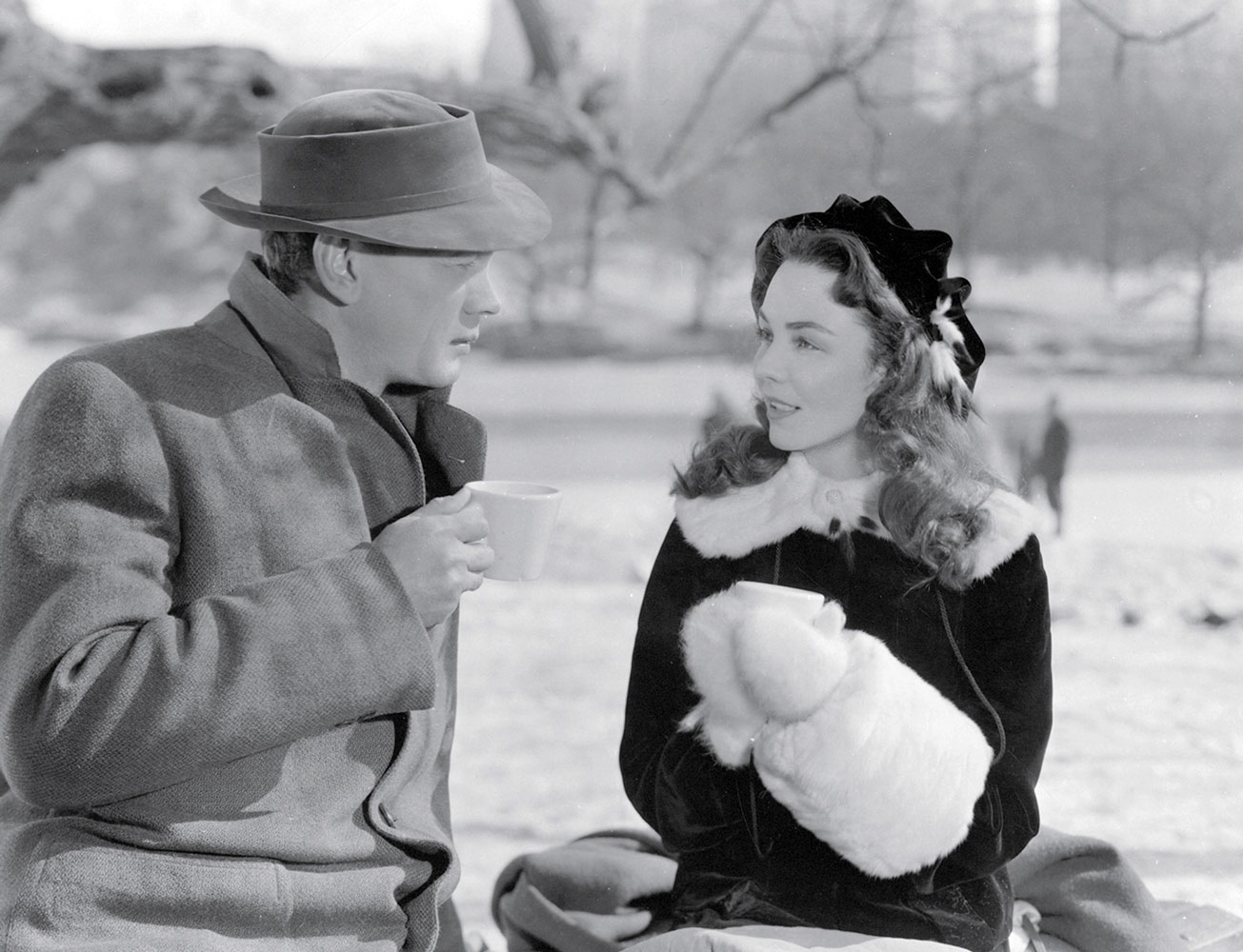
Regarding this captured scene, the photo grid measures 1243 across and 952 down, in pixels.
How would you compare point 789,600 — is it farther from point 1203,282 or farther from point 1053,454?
point 1053,454

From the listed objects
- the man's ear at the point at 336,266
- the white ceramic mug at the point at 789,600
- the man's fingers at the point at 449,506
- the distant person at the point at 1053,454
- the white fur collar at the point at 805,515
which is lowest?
the distant person at the point at 1053,454

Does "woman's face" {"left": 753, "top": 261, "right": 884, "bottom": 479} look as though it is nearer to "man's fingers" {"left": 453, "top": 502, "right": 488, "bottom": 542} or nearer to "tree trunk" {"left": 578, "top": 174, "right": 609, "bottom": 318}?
"man's fingers" {"left": 453, "top": 502, "right": 488, "bottom": 542}

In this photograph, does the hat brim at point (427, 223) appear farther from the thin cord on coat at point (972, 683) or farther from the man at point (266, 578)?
the thin cord on coat at point (972, 683)

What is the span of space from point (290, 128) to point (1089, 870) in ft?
5.78

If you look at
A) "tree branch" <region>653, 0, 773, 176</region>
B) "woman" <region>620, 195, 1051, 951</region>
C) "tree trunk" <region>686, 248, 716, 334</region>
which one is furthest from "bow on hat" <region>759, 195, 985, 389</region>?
"tree trunk" <region>686, 248, 716, 334</region>

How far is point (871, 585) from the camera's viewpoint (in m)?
1.72

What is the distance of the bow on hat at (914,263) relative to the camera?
1.70 metres

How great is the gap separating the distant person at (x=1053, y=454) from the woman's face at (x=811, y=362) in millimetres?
4510

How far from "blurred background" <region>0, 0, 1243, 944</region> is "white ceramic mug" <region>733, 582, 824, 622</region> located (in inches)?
60.4

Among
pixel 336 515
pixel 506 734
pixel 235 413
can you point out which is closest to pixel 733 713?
pixel 336 515

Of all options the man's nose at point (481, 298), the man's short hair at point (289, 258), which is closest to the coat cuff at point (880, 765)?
the man's nose at point (481, 298)

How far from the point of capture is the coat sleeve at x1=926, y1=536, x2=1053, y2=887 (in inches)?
66.1

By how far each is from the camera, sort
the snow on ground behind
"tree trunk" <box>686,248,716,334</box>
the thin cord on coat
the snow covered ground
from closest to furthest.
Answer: the thin cord on coat, the snow on ground behind, the snow covered ground, "tree trunk" <box>686,248,716,334</box>

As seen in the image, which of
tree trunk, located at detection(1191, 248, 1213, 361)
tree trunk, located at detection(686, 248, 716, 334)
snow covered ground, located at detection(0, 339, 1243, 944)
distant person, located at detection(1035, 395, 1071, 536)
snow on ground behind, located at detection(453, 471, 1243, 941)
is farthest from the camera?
distant person, located at detection(1035, 395, 1071, 536)
